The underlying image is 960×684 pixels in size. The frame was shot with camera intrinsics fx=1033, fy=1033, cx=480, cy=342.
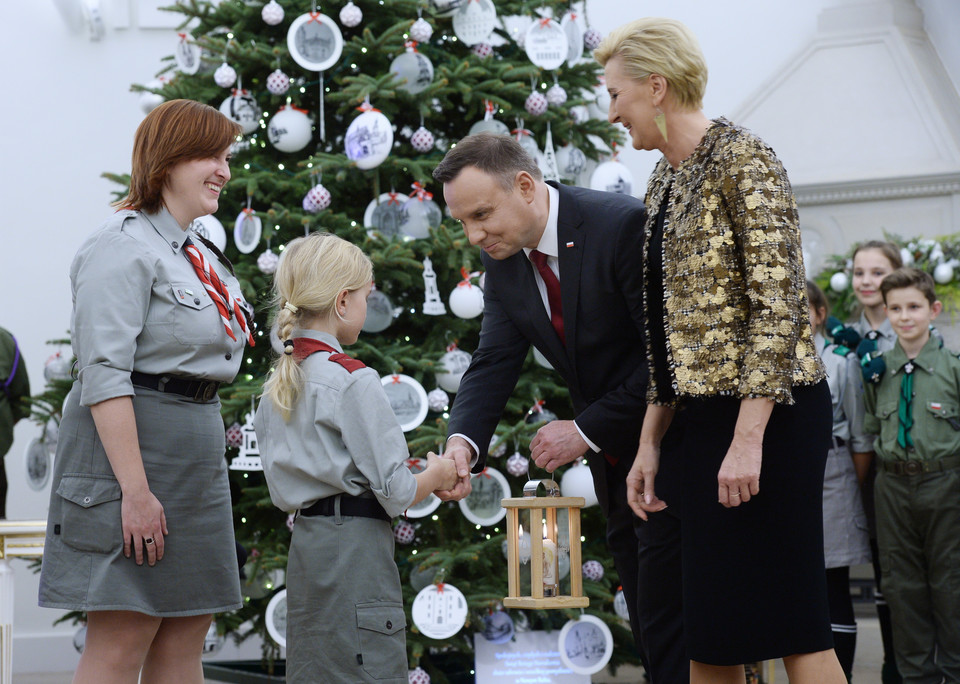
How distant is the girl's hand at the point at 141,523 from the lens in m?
1.78

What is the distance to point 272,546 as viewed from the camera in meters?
3.43

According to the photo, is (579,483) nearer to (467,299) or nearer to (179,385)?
(467,299)

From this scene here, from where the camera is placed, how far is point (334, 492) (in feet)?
6.16

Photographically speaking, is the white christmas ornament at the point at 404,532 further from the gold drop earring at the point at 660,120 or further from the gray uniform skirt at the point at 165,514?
the gold drop earring at the point at 660,120

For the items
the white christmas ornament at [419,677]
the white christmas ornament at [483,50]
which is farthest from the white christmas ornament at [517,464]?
the white christmas ornament at [483,50]

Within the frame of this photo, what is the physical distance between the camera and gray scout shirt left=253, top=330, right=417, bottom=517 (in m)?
1.84

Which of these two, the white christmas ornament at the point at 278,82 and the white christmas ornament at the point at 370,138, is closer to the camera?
the white christmas ornament at the point at 370,138

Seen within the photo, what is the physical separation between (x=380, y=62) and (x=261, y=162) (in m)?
0.57

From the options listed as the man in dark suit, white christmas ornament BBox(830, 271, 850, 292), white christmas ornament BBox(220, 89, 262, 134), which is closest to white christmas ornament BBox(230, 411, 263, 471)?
white christmas ornament BBox(220, 89, 262, 134)

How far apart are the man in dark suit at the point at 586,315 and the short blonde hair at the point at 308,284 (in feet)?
0.93

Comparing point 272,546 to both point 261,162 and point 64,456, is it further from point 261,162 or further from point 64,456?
point 64,456

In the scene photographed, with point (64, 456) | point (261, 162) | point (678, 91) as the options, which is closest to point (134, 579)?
point (64, 456)

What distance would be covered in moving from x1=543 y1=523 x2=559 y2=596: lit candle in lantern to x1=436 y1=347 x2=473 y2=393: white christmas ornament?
1.38m

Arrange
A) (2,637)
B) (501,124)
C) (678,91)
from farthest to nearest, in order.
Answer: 1. (501,124)
2. (2,637)
3. (678,91)
